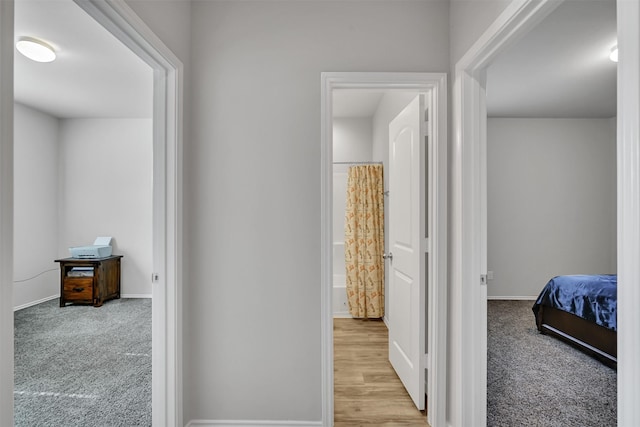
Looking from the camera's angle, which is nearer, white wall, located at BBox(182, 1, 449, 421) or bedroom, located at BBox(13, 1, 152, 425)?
white wall, located at BBox(182, 1, 449, 421)

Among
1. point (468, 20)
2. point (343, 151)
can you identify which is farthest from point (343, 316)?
point (468, 20)

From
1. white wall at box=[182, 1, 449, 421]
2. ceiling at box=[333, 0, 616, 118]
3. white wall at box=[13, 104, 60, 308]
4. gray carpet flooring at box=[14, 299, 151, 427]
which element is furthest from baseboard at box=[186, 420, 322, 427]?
white wall at box=[13, 104, 60, 308]

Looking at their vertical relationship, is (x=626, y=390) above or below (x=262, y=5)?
below

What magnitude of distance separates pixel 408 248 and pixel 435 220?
0.43 m

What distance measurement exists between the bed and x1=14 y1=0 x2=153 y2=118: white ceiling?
4.65m

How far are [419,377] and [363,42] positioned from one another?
7.01 feet

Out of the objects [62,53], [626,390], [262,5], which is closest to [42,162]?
[62,53]

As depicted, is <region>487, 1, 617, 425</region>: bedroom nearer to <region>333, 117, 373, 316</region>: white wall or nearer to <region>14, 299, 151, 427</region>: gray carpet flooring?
<region>333, 117, 373, 316</region>: white wall

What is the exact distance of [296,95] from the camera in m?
2.14

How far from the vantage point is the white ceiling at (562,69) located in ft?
8.49

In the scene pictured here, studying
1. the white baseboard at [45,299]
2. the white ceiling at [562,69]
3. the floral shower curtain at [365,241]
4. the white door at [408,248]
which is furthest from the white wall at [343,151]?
the white baseboard at [45,299]

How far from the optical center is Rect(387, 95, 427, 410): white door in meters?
2.30

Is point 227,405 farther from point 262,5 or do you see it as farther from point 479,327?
point 262,5

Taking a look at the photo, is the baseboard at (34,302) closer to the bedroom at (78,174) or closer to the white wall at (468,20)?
the bedroom at (78,174)
